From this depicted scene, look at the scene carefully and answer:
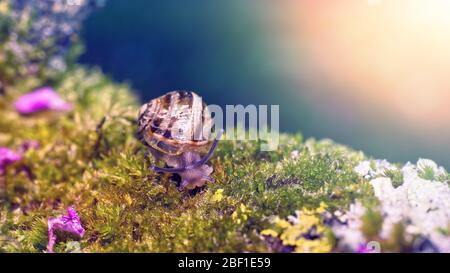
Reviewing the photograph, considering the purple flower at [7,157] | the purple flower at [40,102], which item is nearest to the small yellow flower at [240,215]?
the purple flower at [7,157]

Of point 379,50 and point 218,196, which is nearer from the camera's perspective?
point 218,196

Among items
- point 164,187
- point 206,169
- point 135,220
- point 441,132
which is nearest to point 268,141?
point 206,169

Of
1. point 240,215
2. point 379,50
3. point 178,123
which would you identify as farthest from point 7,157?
point 379,50

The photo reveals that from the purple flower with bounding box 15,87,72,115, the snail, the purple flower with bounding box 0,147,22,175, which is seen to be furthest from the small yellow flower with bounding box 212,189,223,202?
the purple flower with bounding box 15,87,72,115

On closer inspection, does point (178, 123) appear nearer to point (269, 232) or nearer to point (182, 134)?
point (182, 134)

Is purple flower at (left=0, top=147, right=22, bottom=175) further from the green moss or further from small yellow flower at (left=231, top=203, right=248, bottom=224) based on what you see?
small yellow flower at (left=231, top=203, right=248, bottom=224)

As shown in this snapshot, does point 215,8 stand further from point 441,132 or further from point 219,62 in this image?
point 441,132

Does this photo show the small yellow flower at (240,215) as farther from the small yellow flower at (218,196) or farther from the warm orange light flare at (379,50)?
the warm orange light flare at (379,50)
